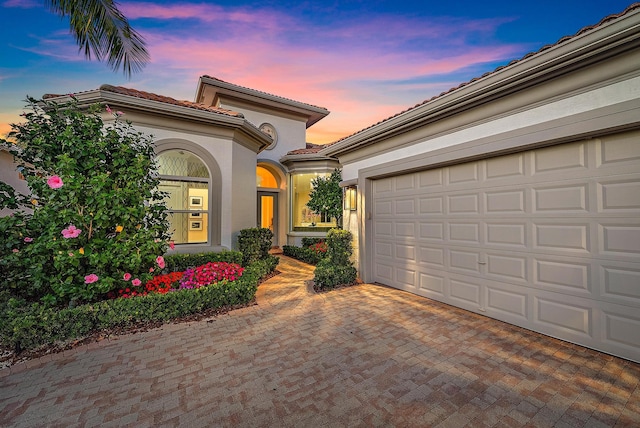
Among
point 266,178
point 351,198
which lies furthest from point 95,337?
point 266,178

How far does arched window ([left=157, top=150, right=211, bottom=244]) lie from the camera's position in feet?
21.8

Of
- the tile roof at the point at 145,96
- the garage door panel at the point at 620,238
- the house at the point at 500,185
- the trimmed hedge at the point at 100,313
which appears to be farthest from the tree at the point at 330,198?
the garage door panel at the point at 620,238

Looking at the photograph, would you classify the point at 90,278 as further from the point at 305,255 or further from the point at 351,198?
the point at 305,255

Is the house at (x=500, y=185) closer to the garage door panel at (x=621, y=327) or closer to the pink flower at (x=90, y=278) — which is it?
the garage door panel at (x=621, y=327)

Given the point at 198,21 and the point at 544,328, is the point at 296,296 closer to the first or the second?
the point at 544,328

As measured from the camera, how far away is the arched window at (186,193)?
21.8ft

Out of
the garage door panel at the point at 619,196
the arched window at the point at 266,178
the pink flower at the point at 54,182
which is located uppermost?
the arched window at the point at 266,178

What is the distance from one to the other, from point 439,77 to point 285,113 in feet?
26.3

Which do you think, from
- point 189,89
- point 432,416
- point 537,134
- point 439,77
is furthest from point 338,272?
point 189,89

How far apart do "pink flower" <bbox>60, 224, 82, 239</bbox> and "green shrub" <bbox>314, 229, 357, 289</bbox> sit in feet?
14.0

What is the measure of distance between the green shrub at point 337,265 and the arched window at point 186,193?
11.2 ft

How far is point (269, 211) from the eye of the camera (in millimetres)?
13750

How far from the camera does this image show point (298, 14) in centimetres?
686

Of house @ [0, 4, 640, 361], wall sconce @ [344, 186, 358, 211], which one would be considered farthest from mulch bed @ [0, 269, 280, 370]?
wall sconce @ [344, 186, 358, 211]
